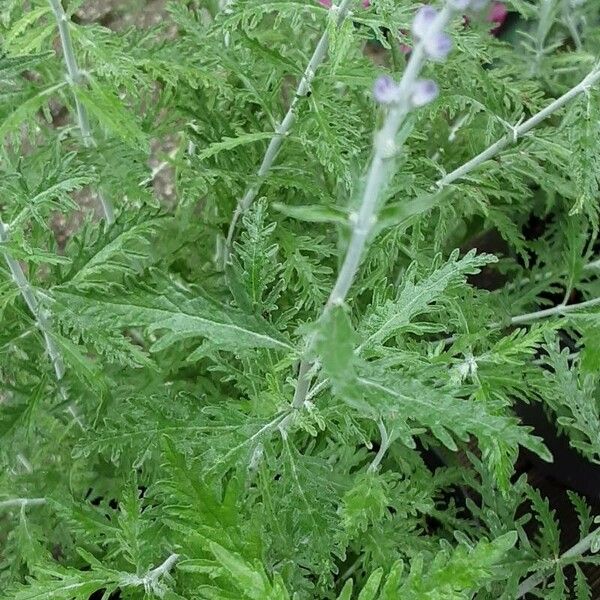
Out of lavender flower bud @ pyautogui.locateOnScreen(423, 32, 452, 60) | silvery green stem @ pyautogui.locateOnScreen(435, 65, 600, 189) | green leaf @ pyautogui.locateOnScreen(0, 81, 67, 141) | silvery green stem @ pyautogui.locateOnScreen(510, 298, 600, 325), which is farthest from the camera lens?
silvery green stem @ pyautogui.locateOnScreen(510, 298, 600, 325)

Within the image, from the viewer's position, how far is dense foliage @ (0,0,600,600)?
586 mm

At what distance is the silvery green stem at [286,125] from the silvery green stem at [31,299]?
9.7 inches

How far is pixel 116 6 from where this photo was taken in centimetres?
183

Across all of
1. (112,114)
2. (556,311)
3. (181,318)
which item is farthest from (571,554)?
(112,114)

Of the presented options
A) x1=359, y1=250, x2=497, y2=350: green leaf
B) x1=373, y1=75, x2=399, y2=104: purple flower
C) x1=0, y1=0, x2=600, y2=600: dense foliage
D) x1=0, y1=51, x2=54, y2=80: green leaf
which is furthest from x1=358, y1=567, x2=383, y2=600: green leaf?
x1=0, y1=51, x2=54, y2=80: green leaf

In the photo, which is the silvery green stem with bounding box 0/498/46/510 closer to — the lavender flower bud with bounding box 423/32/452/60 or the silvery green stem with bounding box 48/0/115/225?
the silvery green stem with bounding box 48/0/115/225

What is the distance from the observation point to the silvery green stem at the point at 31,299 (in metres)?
0.73

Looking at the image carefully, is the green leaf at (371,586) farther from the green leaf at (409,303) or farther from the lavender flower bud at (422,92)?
the lavender flower bud at (422,92)

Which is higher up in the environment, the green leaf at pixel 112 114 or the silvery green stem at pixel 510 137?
the green leaf at pixel 112 114

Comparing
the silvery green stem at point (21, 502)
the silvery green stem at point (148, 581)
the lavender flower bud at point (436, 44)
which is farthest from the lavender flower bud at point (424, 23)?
the silvery green stem at point (21, 502)

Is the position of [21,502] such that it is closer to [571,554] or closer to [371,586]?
[371,586]

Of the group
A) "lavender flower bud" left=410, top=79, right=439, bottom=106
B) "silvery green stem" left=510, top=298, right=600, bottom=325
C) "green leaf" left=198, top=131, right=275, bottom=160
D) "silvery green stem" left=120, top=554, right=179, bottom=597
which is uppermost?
"lavender flower bud" left=410, top=79, right=439, bottom=106

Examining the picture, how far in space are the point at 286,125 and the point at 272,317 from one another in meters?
0.22

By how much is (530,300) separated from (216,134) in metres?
0.50
